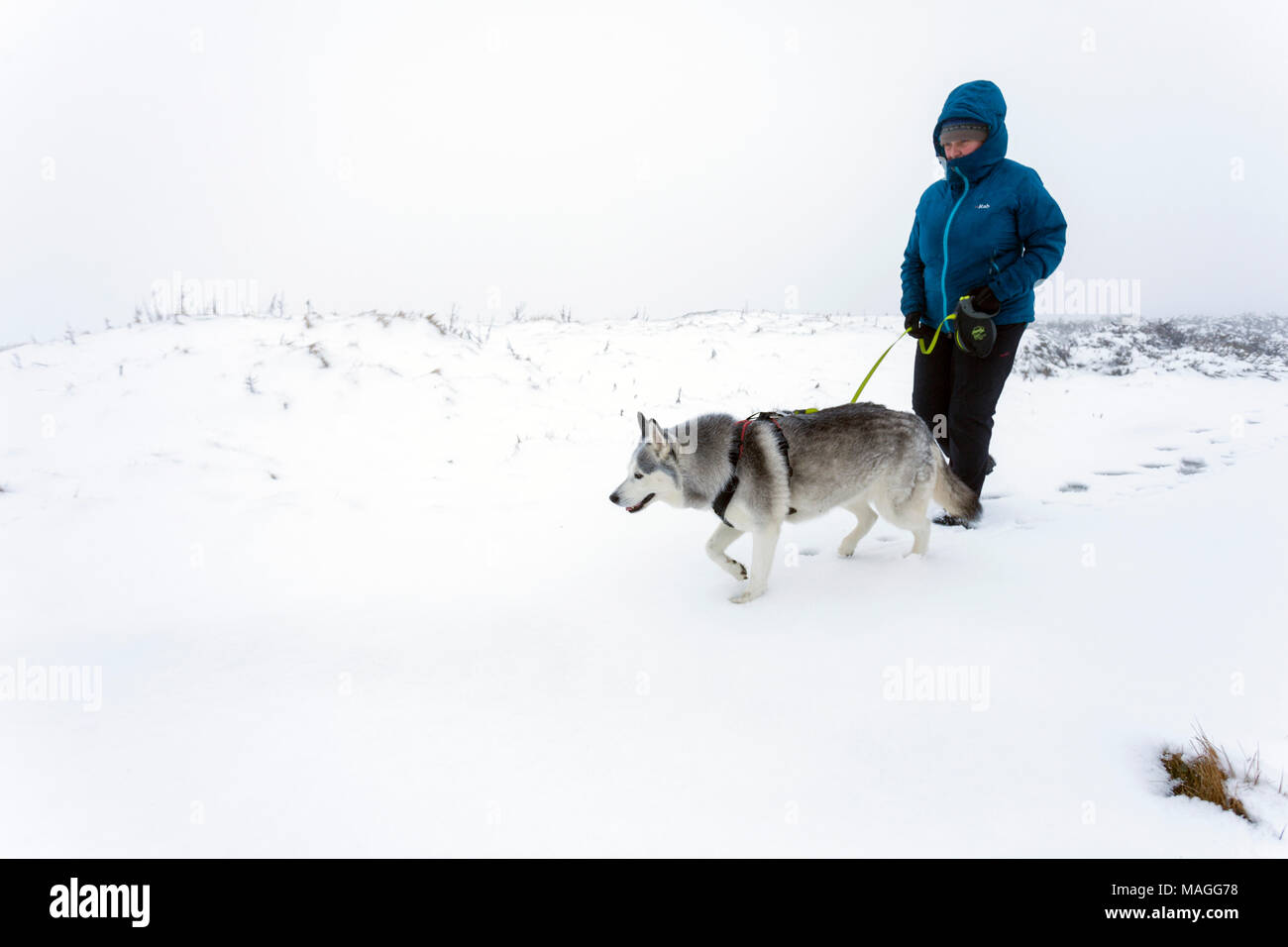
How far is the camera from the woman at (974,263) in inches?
179

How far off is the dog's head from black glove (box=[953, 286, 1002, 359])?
2.37 meters

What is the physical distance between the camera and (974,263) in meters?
4.78

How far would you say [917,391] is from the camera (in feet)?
17.9

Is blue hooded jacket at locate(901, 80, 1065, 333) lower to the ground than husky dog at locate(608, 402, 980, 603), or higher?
higher

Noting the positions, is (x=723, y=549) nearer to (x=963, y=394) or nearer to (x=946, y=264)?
(x=963, y=394)

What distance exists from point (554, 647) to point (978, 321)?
3.78 metres

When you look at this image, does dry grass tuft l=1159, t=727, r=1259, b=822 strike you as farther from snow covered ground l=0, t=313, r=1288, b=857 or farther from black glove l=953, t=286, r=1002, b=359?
black glove l=953, t=286, r=1002, b=359

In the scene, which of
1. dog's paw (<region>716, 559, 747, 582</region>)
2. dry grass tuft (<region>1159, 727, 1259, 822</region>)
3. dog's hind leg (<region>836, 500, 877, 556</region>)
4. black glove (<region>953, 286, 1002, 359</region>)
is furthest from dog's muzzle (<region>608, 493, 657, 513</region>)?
dry grass tuft (<region>1159, 727, 1259, 822</region>)

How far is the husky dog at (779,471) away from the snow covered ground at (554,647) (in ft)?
1.34

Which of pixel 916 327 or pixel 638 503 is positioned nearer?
pixel 638 503

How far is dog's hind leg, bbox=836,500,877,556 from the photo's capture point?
482 centimetres

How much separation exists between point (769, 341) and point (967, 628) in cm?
962

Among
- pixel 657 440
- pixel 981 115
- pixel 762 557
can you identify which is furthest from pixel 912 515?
pixel 981 115
